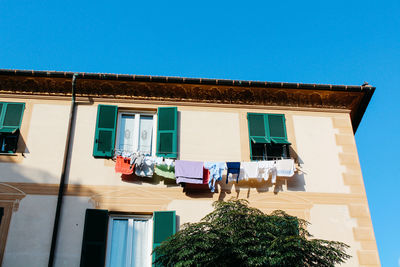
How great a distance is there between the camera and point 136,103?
561 inches

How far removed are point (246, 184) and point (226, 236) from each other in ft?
10.4

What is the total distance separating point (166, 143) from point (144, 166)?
969 mm

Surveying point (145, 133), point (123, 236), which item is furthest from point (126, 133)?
point (123, 236)

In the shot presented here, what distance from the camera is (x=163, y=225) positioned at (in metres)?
12.2

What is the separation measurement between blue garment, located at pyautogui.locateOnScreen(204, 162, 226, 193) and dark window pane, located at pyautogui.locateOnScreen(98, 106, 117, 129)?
9.31 feet

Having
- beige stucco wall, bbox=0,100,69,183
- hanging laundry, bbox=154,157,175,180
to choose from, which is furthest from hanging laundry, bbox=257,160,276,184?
beige stucco wall, bbox=0,100,69,183

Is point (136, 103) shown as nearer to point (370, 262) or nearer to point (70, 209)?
point (70, 209)

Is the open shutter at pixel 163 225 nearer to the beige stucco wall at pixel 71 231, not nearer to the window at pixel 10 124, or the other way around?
the beige stucco wall at pixel 71 231

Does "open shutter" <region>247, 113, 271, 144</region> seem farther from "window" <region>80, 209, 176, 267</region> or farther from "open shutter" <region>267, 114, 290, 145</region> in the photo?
"window" <region>80, 209, 176, 267</region>

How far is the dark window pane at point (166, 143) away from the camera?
1335cm

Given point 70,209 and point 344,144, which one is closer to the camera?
point 70,209

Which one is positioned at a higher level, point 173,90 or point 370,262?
point 173,90

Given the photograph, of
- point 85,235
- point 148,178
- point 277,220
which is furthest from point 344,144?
point 85,235

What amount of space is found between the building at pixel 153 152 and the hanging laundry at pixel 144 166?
24cm
